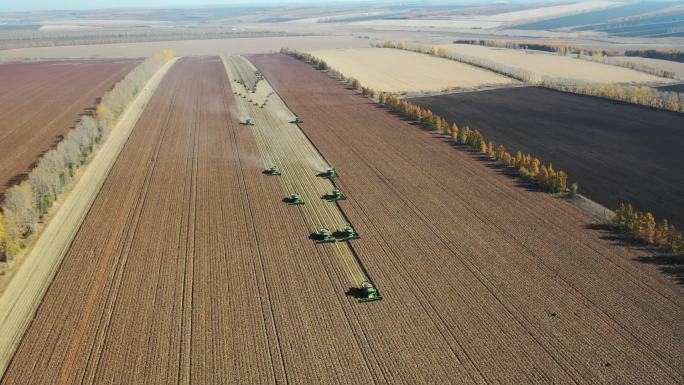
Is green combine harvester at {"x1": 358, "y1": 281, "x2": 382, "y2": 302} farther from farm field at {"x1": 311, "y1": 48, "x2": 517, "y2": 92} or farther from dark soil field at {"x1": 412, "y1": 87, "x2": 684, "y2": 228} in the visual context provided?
farm field at {"x1": 311, "y1": 48, "x2": 517, "y2": 92}

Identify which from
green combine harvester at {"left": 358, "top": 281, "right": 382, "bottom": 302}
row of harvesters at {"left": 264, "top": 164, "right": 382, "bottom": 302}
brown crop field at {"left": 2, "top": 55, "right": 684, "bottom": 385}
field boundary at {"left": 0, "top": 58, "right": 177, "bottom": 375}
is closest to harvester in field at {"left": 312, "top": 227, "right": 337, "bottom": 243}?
row of harvesters at {"left": 264, "top": 164, "right": 382, "bottom": 302}

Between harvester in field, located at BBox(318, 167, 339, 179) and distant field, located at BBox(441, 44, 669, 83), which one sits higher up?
distant field, located at BBox(441, 44, 669, 83)

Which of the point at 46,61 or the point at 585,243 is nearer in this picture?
the point at 585,243

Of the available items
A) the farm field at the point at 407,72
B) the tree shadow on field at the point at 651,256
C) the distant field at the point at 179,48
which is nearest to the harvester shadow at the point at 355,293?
the tree shadow on field at the point at 651,256

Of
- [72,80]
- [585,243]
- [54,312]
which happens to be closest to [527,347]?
[585,243]

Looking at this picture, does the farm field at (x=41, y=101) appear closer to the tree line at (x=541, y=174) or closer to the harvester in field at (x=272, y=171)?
the harvester in field at (x=272, y=171)

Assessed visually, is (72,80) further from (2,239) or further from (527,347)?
(527,347)

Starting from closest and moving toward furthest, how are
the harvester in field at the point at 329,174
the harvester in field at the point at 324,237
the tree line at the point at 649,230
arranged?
the tree line at the point at 649,230 → the harvester in field at the point at 324,237 → the harvester in field at the point at 329,174
